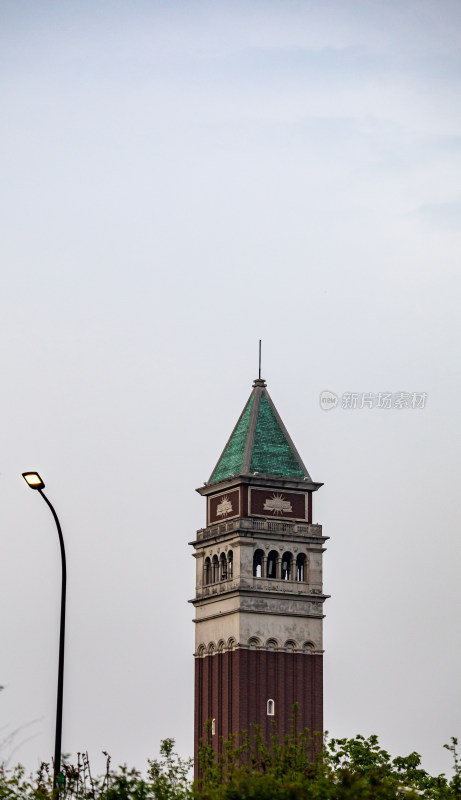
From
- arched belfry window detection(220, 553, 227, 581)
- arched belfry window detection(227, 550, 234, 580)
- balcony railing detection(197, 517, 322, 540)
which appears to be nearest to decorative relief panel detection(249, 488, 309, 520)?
balcony railing detection(197, 517, 322, 540)

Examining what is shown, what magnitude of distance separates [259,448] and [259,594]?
945 cm

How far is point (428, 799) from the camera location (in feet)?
242

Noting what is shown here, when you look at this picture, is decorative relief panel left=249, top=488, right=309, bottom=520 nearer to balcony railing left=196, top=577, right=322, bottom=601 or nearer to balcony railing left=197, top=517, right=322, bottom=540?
balcony railing left=197, top=517, right=322, bottom=540

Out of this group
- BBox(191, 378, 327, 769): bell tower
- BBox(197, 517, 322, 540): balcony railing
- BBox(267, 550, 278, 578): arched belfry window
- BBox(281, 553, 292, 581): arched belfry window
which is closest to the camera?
BBox(191, 378, 327, 769): bell tower

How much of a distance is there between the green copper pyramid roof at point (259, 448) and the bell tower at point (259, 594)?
6cm

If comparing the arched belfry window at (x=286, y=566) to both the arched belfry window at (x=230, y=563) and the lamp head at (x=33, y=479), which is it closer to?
the arched belfry window at (x=230, y=563)

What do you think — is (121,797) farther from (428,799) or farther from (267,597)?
(267,597)

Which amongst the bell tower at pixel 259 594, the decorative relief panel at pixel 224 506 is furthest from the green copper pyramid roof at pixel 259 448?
the decorative relief panel at pixel 224 506

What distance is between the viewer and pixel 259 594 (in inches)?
4958

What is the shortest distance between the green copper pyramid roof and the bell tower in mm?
63

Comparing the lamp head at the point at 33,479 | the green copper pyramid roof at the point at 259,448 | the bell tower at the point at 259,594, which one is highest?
the green copper pyramid roof at the point at 259,448

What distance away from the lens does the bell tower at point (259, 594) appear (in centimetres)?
12538

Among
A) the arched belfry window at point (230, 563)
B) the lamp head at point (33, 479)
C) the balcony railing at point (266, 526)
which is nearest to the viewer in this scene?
the lamp head at point (33, 479)

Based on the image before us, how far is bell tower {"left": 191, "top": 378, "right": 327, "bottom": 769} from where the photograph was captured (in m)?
125
